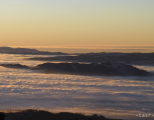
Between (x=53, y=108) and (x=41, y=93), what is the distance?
306 inches

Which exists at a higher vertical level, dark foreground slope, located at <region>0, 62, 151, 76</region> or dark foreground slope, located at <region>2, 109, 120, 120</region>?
dark foreground slope, located at <region>0, 62, 151, 76</region>

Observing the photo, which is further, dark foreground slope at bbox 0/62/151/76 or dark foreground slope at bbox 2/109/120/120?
dark foreground slope at bbox 0/62/151/76

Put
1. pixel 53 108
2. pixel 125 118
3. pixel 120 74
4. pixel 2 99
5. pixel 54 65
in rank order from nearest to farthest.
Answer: pixel 125 118, pixel 53 108, pixel 2 99, pixel 120 74, pixel 54 65

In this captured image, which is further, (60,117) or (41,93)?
(41,93)

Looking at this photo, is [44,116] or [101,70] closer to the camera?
[44,116]

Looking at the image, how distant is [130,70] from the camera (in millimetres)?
53906

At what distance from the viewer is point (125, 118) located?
19219 mm

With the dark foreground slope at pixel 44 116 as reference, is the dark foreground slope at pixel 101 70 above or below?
above

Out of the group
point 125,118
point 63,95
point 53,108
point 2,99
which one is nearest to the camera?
point 125,118

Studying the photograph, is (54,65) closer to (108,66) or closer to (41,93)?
(108,66)

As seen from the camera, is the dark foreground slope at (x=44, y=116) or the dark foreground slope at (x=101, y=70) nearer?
the dark foreground slope at (x=44, y=116)

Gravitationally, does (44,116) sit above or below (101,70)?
below

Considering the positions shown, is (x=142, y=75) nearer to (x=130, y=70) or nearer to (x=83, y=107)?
(x=130, y=70)

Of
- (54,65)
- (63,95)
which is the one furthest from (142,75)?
(63,95)
